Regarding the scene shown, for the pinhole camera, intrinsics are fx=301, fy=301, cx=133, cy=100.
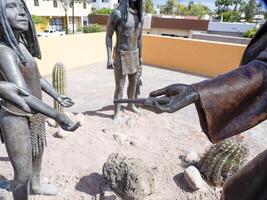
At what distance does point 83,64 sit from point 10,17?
25.1ft

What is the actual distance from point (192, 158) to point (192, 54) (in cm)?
582

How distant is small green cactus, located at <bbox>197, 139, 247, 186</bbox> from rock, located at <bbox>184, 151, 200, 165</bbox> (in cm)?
44

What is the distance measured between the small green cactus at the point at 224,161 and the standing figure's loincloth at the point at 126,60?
2.10 m

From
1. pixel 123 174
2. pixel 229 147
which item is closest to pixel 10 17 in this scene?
pixel 123 174

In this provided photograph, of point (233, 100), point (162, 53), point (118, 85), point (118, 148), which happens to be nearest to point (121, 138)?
point (118, 148)

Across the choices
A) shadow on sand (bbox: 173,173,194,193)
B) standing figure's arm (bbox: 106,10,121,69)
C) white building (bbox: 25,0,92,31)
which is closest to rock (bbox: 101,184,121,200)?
shadow on sand (bbox: 173,173,194,193)

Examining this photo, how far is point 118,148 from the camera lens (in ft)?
14.4

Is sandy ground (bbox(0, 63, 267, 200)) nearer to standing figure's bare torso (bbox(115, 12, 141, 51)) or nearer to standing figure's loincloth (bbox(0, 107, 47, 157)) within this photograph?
standing figure's loincloth (bbox(0, 107, 47, 157))

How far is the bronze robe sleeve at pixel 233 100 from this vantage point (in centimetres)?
139

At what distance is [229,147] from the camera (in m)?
3.44

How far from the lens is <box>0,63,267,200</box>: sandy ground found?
11.2 ft

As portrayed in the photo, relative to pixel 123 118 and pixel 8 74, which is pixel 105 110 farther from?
pixel 8 74

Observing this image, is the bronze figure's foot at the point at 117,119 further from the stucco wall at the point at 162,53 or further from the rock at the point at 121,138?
the stucco wall at the point at 162,53

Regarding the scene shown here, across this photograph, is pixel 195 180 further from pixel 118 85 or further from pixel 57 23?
pixel 57 23
